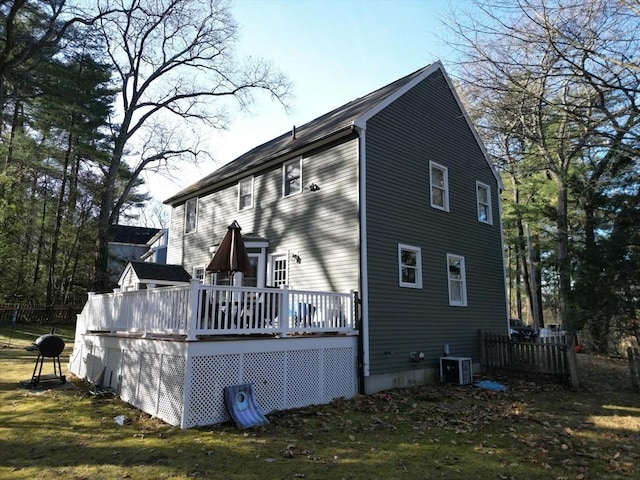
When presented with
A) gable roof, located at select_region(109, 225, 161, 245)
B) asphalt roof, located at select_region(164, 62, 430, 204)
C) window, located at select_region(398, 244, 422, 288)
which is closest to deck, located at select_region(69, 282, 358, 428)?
window, located at select_region(398, 244, 422, 288)

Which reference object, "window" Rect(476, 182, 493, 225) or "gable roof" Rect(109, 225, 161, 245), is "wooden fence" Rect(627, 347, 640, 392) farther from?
"gable roof" Rect(109, 225, 161, 245)

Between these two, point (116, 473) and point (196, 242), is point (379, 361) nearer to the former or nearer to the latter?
point (116, 473)

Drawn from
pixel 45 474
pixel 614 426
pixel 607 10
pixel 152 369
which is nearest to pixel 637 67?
pixel 607 10

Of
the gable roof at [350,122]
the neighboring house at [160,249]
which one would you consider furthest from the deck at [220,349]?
the neighboring house at [160,249]

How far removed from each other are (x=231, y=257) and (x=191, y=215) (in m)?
8.35

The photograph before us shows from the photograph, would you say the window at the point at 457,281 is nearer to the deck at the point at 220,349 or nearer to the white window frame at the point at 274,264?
the deck at the point at 220,349

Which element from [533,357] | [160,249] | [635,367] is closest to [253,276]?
[533,357]

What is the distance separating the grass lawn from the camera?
Result: 492 cm

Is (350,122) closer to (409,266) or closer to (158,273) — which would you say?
(409,266)

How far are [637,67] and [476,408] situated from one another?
7331 mm

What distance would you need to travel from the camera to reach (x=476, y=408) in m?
8.12

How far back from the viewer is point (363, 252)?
32.3 feet

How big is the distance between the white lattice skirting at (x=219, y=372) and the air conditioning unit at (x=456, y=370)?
3088 mm

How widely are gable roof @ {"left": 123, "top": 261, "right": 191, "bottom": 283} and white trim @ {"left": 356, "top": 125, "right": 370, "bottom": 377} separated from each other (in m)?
7.10
